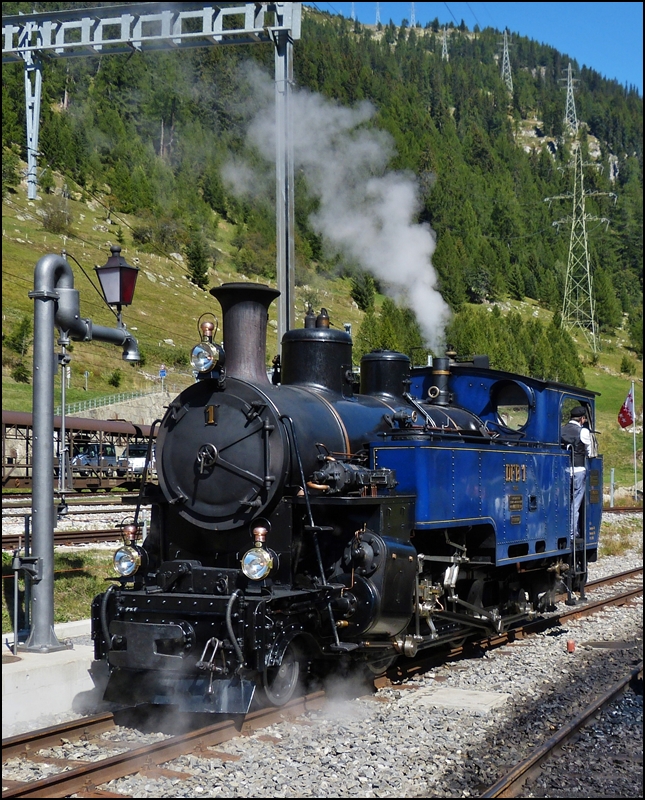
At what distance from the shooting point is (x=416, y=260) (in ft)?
53.4

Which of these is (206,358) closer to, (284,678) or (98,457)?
(284,678)

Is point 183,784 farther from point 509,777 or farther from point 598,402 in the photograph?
point 598,402

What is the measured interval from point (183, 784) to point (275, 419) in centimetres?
274

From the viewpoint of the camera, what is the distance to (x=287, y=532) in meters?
7.12

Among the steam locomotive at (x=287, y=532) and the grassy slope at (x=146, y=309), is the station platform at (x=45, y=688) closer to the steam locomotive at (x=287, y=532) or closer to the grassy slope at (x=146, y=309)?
the steam locomotive at (x=287, y=532)

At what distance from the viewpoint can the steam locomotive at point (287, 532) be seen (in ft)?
21.8

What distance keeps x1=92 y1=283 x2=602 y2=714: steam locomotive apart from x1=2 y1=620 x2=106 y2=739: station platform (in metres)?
0.53

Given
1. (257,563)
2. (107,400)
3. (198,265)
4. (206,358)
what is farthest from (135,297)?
(257,563)

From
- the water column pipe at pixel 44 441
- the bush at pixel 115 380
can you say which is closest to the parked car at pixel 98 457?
the bush at pixel 115 380

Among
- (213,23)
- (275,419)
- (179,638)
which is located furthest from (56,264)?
(213,23)

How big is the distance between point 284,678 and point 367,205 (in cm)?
1349

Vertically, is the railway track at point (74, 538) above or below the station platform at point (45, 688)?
above

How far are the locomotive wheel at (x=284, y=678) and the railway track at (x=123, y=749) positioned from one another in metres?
0.08

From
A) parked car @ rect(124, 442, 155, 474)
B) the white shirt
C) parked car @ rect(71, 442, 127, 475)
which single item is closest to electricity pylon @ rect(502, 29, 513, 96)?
parked car @ rect(124, 442, 155, 474)
